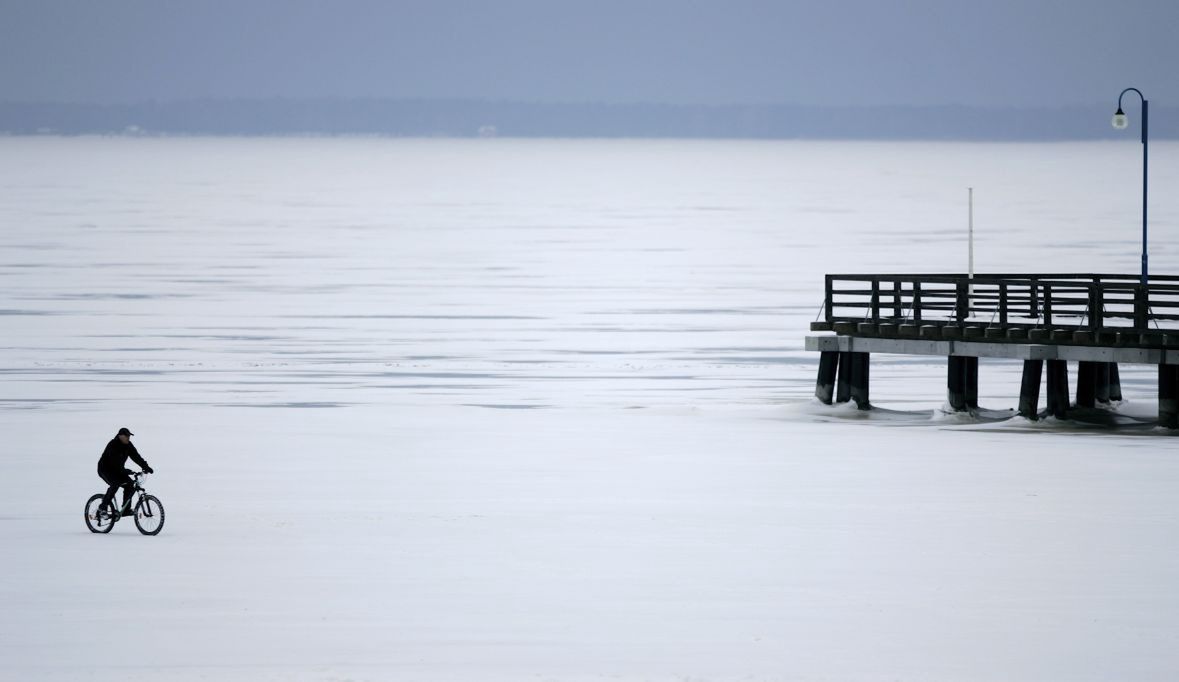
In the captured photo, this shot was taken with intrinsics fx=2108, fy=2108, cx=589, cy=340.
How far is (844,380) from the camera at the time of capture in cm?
3666

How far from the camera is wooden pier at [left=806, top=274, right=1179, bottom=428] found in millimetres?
32719

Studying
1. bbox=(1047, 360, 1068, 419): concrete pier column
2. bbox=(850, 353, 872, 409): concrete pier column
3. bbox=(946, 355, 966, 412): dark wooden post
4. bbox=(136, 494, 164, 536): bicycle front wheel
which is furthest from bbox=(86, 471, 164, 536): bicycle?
bbox=(1047, 360, 1068, 419): concrete pier column

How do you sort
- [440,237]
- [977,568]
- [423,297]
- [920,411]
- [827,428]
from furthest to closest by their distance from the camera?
[440,237], [423,297], [920,411], [827,428], [977,568]

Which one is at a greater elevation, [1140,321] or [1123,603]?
[1140,321]

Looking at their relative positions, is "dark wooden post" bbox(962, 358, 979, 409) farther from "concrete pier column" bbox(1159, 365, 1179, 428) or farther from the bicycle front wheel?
the bicycle front wheel

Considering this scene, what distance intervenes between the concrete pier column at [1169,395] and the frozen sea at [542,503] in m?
0.51

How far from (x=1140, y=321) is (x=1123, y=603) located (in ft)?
45.1

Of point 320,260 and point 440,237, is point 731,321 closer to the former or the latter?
point 320,260

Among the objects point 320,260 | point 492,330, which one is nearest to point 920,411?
point 492,330

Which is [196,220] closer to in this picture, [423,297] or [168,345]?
[423,297]

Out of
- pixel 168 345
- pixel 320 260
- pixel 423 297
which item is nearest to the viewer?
pixel 168 345

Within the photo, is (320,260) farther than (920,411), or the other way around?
(320,260)

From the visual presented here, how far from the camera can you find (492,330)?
52906 millimetres

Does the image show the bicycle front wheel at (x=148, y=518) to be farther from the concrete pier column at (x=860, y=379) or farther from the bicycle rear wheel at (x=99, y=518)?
the concrete pier column at (x=860, y=379)
